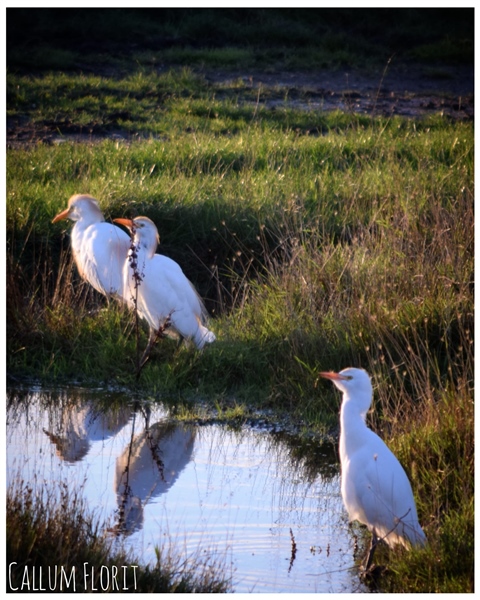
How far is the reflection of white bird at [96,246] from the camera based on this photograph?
667cm

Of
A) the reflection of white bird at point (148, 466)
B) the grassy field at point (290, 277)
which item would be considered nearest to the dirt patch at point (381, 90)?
the grassy field at point (290, 277)

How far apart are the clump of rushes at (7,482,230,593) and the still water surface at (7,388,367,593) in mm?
192

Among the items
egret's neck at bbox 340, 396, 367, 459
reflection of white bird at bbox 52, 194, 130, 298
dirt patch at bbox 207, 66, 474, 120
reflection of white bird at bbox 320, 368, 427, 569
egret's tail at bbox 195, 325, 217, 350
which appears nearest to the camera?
reflection of white bird at bbox 320, 368, 427, 569

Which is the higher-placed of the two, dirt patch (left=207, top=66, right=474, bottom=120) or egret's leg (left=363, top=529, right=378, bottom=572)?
dirt patch (left=207, top=66, right=474, bottom=120)

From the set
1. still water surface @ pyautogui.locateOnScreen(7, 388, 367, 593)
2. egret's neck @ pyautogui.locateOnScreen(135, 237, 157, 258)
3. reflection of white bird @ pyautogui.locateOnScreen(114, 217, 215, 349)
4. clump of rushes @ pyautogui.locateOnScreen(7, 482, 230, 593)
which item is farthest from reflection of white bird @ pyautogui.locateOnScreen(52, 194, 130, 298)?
clump of rushes @ pyautogui.locateOnScreen(7, 482, 230, 593)

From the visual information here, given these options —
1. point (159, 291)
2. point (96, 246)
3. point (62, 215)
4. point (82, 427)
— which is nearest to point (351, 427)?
point (82, 427)

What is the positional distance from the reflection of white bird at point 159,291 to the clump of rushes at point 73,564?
2770 mm

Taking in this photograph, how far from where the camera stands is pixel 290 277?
233 inches

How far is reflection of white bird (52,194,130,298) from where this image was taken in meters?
6.67

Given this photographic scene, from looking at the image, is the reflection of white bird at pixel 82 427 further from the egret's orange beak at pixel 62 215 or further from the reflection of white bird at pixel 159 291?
the egret's orange beak at pixel 62 215

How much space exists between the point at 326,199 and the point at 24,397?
372 cm

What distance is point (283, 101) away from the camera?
12.9m

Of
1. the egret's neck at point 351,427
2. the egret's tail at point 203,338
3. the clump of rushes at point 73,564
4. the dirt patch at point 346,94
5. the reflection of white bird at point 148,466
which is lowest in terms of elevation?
the reflection of white bird at point 148,466

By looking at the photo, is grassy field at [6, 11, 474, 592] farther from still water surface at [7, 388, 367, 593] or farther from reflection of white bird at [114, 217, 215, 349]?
still water surface at [7, 388, 367, 593]
